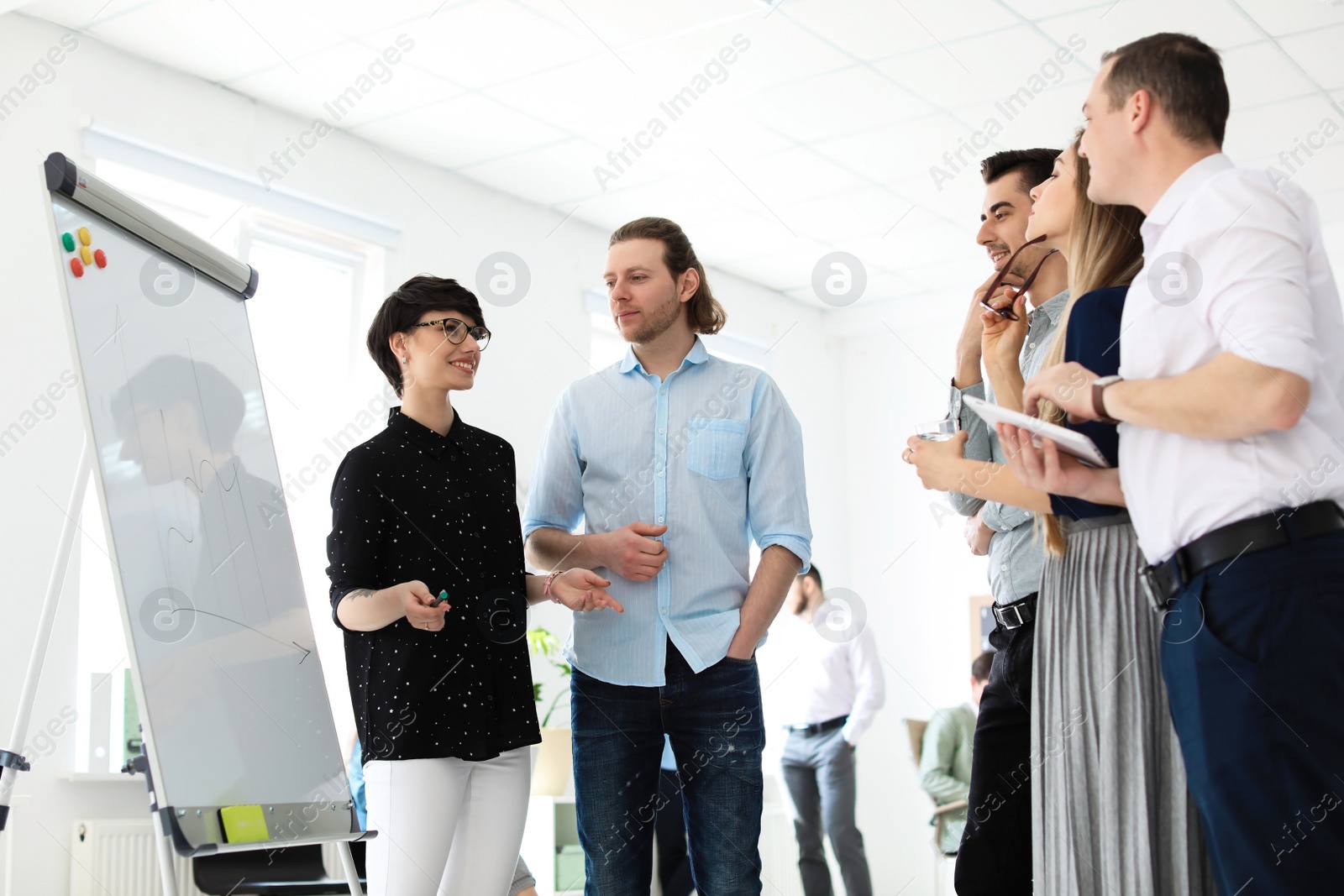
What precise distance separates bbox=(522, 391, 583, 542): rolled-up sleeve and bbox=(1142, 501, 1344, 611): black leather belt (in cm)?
131

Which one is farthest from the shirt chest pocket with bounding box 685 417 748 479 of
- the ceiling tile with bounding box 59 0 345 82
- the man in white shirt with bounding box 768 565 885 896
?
the man in white shirt with bounding box 768 565 885 896

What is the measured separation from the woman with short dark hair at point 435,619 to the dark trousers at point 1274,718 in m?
1.10

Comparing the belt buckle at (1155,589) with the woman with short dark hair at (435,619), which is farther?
the woman with short dark hair at (435,619)

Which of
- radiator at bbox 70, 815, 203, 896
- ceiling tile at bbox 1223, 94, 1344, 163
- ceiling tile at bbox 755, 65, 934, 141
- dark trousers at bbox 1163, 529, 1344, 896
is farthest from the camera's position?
ceiling tile at bbox 1223, 94, 1344, 163

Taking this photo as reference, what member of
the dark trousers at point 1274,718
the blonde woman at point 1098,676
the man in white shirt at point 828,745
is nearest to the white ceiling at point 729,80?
the man in white shirt at point 828,745

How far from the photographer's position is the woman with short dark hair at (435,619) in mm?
1912

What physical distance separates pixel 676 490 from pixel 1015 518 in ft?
2.12

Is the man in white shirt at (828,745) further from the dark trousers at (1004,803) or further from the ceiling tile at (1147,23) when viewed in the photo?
the dark trousers at (1004,803)

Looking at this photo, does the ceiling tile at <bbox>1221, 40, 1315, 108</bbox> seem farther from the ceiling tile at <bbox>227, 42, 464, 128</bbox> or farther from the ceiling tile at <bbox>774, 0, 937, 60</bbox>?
the ceiling tile at <bbox>227, 42, 464, 128</bbox>

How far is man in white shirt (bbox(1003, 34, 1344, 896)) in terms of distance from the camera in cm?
119

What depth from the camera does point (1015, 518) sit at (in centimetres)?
196

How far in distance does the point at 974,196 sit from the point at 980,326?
13.2 feet

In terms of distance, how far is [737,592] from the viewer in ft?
7.27

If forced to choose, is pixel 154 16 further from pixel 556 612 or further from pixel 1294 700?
pixel 1294 700
